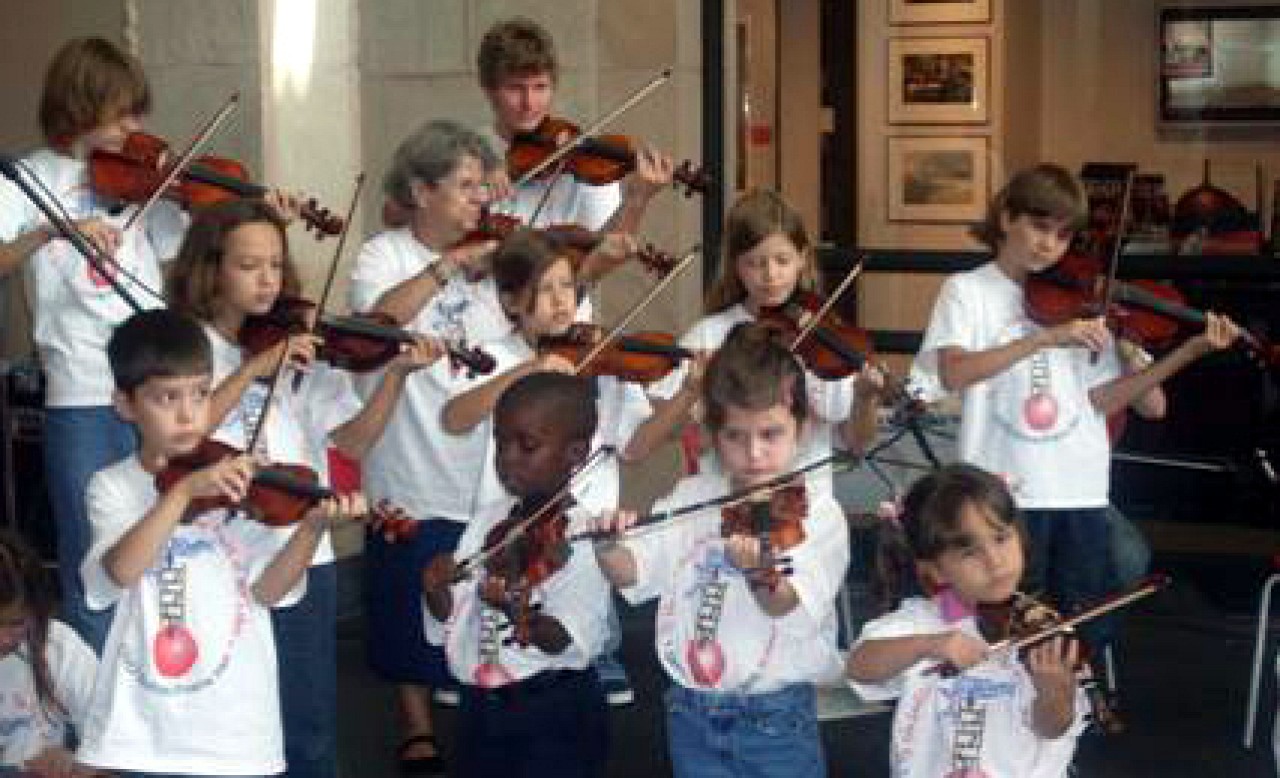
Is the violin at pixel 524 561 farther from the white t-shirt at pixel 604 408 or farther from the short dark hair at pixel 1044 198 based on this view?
the short dark hair at pixel 1044 198

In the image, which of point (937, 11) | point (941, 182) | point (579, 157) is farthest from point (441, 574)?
point (937, 11)

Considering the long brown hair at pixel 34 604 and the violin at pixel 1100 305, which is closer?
the long brown hair at pixel 34 604

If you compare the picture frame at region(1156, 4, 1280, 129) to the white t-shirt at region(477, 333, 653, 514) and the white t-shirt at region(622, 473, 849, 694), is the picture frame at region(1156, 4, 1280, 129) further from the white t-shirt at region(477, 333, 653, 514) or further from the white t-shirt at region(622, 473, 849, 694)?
the white t-shirt at region(622, 473, 849, 694)

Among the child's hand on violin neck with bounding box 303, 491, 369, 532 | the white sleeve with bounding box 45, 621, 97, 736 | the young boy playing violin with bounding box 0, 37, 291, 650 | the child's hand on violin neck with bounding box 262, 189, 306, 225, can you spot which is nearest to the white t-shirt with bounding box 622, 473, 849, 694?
the child's hand on violin neck with bounding box 303, 491, 369, 532

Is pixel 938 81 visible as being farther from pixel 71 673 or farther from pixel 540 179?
pixel 71 673

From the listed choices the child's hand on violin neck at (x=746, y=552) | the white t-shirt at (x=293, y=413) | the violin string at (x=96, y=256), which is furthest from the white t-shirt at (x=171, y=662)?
the violin string at (x=96, y=256)

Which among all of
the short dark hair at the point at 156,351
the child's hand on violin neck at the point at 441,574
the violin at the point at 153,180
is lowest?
the child's hand on violin neck at the point at 441,574

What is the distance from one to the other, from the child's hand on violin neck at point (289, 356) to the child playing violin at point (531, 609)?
1.16 ft

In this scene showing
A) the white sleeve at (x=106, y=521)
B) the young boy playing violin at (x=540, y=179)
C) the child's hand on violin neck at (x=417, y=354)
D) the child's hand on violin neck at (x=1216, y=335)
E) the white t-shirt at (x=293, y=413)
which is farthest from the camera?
the young boy playing violin at (x=540, y=179)

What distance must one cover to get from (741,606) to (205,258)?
116 cm

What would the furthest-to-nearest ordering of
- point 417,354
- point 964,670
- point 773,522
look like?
1. point 417,354
2. point 773,522
3. point 964,670

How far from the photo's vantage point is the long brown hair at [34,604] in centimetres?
438

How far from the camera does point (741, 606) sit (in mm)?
4414

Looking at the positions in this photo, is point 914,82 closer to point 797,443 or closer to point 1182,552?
point 1182,552
